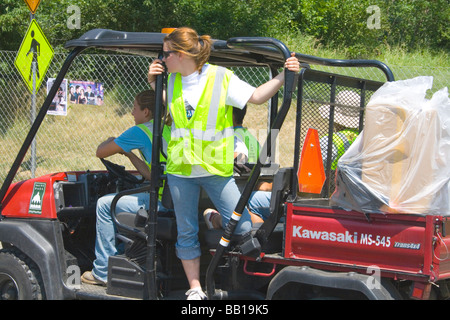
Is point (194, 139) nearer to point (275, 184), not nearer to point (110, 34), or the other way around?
point (275, 184)

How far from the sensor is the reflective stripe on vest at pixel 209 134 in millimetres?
3738

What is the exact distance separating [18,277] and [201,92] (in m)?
1.94

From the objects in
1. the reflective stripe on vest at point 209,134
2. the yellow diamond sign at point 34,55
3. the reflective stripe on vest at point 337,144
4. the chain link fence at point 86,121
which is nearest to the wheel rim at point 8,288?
the reflective stripe on vest at point 209,134

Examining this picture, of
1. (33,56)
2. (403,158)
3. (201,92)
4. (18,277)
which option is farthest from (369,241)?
(33,56)

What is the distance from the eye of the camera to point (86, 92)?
987cm

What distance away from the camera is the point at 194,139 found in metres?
3.75

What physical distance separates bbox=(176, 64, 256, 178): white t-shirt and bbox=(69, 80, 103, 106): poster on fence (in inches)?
234

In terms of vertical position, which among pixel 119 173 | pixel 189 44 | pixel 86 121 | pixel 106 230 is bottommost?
pixel 106 230

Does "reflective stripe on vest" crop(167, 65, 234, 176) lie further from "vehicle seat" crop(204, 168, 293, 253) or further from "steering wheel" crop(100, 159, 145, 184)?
"steering wheel" crop(100, 159, 145, 184)

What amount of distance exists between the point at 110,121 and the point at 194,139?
879 cm

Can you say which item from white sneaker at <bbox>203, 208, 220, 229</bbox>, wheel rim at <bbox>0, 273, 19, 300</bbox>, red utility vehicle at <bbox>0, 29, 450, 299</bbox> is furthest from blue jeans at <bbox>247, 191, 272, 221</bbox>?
wheel rim at <bbox>0, 273, 19, 300</bbox>

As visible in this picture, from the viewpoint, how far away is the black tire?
14.2 ft

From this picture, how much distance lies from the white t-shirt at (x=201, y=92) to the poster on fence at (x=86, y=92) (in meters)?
5.95

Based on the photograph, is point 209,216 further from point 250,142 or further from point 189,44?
point 189,44
